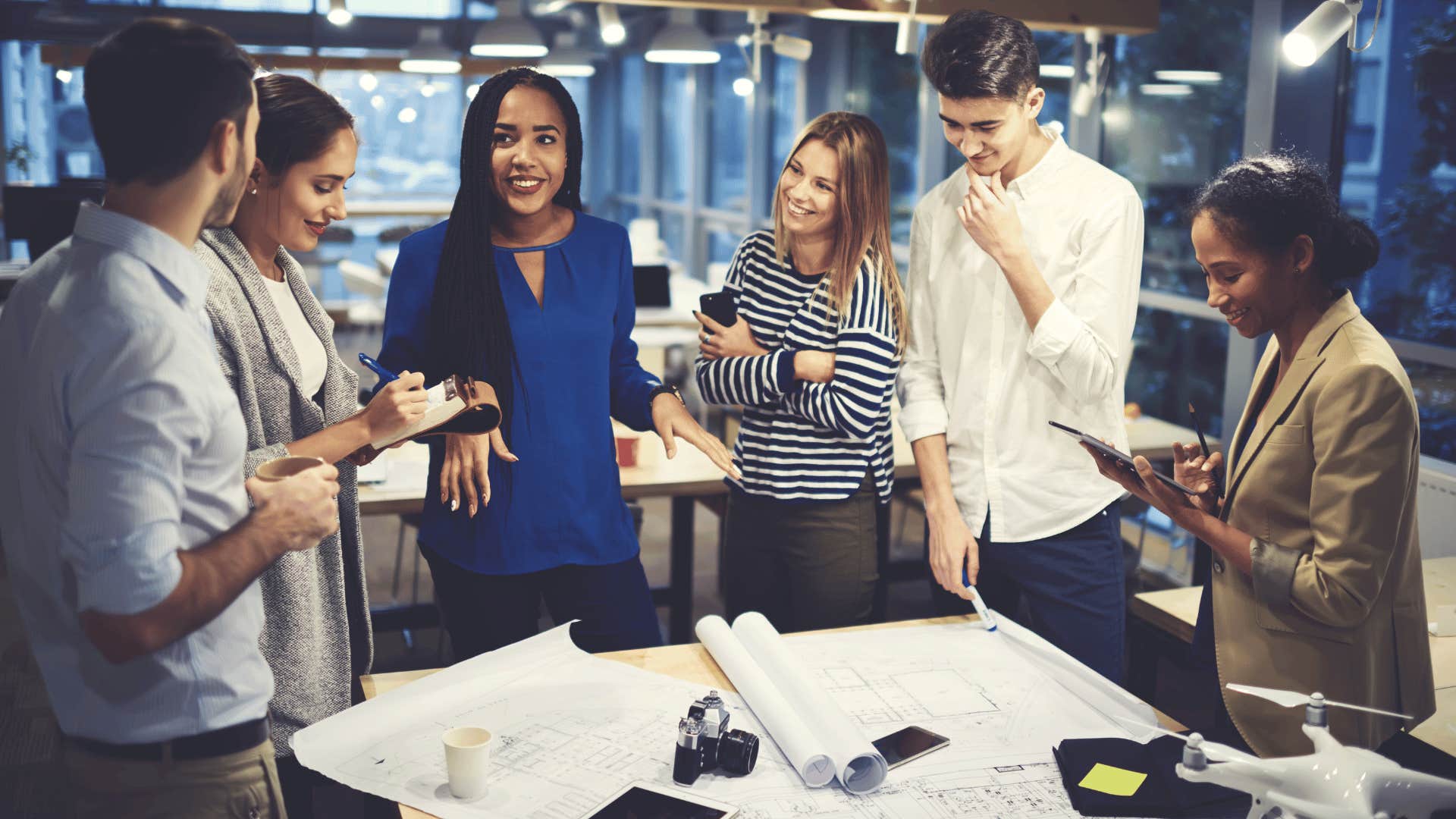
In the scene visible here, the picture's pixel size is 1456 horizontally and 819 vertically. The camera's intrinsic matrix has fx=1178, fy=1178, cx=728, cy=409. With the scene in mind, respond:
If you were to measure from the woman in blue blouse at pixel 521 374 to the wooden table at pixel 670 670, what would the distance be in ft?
0.34

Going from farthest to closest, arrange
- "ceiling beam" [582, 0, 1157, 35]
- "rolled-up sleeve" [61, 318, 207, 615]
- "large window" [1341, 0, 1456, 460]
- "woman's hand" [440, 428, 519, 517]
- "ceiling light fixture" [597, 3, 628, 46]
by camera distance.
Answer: "ceiling light fixture" [597, 3, 628, 46] → "large window" [1341, 0, 1456, 460] → "ceiling beam" [582, 0, 1157, 35] → "woman's hand" [440, 428, 519, 517] → "rolled-up sleeve" [61, 318, 207, 615]

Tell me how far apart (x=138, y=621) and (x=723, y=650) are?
0.98m

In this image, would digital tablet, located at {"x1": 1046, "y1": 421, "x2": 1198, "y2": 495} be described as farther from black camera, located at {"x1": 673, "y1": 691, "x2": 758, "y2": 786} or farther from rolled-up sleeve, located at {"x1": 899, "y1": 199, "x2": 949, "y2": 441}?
black camera, located at {"x1": 673, "y1": 691, "x2": 758, "y2": 786}

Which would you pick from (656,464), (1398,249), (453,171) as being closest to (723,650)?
(656,464)

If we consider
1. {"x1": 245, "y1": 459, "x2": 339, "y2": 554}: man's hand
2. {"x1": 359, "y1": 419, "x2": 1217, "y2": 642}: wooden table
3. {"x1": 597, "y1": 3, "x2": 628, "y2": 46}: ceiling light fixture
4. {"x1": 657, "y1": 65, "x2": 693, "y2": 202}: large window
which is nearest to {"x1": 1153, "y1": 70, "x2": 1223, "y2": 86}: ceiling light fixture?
{"x1": 359, "y1": 419, "x2": 1217, "y2": 642}: wooden table

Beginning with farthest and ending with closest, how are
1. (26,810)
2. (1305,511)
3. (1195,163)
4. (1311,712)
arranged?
(1195,163) < (26,810) < (1305,511) < (1311,712)

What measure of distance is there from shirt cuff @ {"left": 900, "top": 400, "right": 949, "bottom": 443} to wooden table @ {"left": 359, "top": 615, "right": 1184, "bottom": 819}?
15.8 inches

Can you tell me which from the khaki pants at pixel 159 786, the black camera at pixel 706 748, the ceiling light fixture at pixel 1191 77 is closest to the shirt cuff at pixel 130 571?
the khaki pants at pixel 159 786

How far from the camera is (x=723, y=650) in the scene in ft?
6.31

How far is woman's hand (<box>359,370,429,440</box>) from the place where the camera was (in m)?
1.69

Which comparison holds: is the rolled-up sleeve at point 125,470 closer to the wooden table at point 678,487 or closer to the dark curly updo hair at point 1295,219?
the dark curly updo hair at point 1295,219

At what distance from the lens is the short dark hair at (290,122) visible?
172cm

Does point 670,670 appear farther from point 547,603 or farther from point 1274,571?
point 1274,571

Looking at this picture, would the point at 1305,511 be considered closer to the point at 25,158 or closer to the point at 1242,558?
the point at 1242,558
